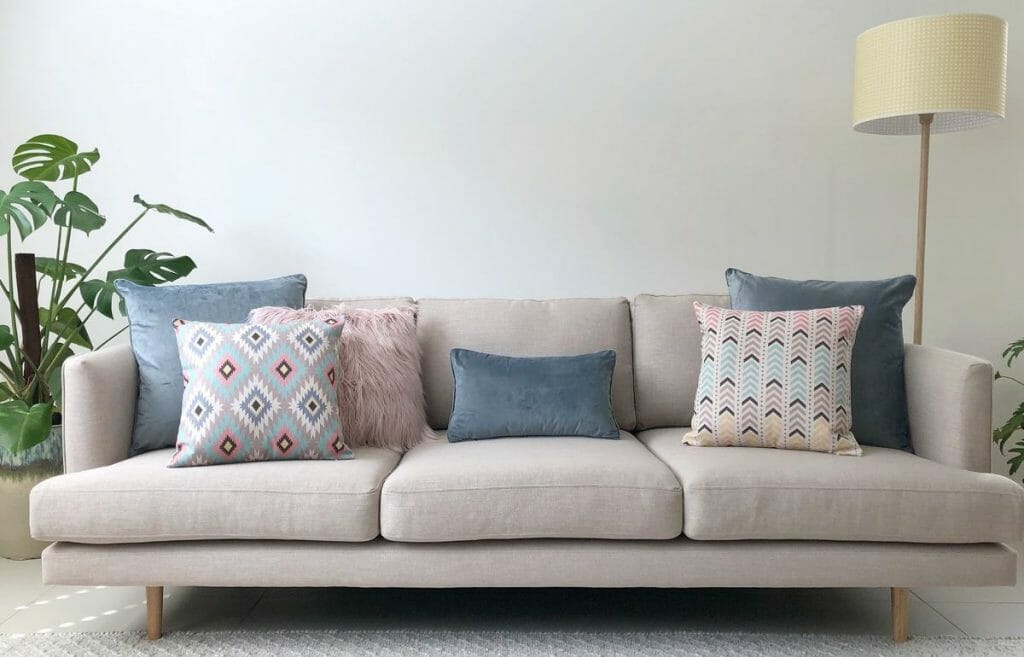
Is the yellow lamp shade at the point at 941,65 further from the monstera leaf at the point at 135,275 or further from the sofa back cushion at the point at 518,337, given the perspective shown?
the monstera leaf at the point at 135,275

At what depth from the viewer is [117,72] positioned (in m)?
3.32

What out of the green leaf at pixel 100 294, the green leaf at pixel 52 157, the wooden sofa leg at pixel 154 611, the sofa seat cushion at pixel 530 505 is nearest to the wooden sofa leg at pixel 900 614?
the sofa seat cushion at pixel 530 505

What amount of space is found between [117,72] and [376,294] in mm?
1302

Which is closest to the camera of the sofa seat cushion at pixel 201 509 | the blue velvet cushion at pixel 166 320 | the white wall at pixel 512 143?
the sofa seat cushion at pixel 201 509

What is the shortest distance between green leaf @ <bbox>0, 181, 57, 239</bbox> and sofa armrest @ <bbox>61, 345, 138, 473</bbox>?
510 mm

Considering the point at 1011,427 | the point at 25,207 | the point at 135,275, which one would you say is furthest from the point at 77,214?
the point at 1011,427

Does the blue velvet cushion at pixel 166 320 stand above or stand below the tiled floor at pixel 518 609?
above

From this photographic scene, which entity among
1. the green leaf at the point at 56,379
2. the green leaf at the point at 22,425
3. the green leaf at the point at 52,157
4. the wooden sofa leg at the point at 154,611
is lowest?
the wooden sofa leg at the point at 154,611

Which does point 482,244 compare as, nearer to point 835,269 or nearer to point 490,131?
point 490,131

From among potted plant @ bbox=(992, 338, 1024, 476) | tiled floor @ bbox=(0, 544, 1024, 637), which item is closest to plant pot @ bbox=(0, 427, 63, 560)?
tiled floor @ bbox=(0, 544, 1024, 637)

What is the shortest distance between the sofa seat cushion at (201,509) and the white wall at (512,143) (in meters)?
1.42

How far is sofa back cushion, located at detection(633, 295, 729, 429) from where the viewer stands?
2.75 metres

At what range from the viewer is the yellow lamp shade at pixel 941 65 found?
2.84m

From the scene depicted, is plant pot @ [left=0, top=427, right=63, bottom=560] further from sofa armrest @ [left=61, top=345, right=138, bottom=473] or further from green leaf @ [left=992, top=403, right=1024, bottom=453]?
green leaf @ [left=992, top=403, right=1024, bottom=453]
